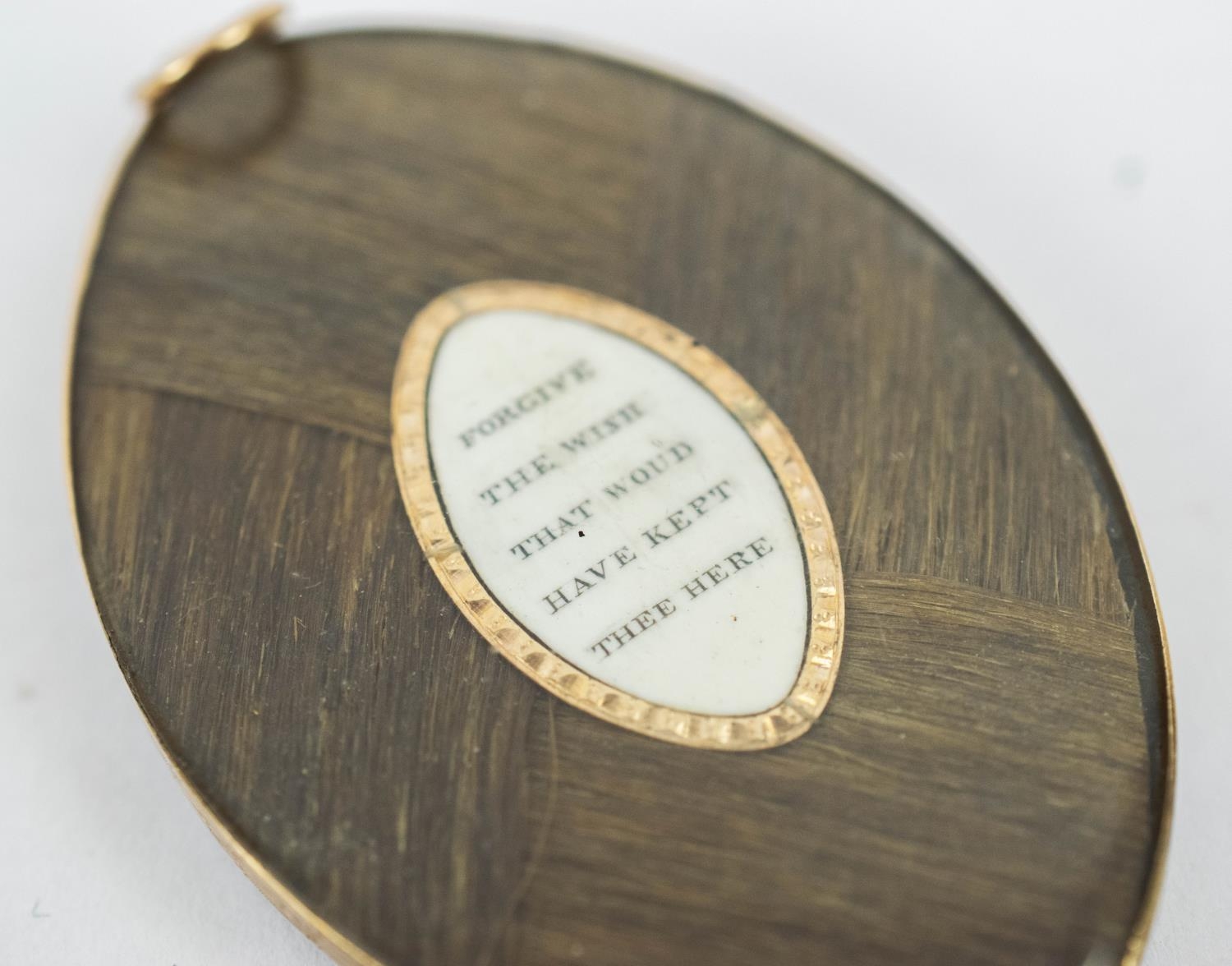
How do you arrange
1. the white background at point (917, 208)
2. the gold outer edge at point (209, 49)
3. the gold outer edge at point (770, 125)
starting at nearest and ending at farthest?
the gold outer edge at point (770, 125) → the white background at point (917, 208) → the gold outer edge at point (209, 49)

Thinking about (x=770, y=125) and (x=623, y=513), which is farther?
(x=770, y=125)

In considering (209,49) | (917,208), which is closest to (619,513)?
(917,208)

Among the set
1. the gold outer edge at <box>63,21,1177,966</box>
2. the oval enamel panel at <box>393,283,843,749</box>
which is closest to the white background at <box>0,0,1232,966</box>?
the gold outer edge at <box>63,21,1177,966</box>

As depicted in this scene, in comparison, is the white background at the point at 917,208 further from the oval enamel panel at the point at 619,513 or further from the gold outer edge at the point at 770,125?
the oval enamel panel at the point at 619,513

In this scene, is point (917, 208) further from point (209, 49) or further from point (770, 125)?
point (209, 49)

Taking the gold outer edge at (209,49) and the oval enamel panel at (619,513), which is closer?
Answer: the oval enamel panel at (619,513)

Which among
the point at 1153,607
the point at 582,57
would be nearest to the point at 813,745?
the point at 1153,607

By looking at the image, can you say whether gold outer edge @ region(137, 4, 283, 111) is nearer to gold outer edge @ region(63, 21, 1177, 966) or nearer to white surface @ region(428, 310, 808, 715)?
gold outer edge @ region(63, 21, 1177, 966)

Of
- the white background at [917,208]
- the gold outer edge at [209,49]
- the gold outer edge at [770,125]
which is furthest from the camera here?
the gold outer edge at [209,49]

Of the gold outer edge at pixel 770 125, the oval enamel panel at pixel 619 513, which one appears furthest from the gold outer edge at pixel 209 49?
the oval enamel panel at pixel 619 513

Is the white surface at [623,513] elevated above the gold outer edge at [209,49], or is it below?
below
